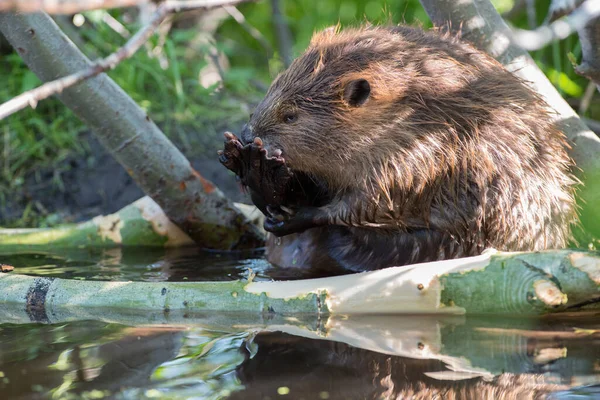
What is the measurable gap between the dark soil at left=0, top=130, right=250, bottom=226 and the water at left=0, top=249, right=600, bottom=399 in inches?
95.1

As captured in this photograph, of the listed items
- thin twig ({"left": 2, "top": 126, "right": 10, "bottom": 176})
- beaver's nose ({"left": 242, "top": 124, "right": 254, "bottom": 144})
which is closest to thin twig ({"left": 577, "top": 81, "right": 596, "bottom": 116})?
beaver's nose ({"left": 242, "top": 124, "right": 254, "bottom": 144})

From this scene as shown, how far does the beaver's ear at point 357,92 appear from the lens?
9.45 ft

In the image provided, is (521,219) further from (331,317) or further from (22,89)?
(22,89)

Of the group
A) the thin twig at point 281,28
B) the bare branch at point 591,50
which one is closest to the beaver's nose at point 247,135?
the bare branch at point 591,50

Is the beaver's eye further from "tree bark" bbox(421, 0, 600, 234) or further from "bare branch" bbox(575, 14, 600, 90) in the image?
"bare branch" bbox(575, 14, 600, 90)

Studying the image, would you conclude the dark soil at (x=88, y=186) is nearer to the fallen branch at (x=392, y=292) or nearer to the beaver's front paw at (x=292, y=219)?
the beaver's front paw at (x=292, y=219)

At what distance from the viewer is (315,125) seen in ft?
9.67

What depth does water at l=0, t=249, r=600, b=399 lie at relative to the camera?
1813mm

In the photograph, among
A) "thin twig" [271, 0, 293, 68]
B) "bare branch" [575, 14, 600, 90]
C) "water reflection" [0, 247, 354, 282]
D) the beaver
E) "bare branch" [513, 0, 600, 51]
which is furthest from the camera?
"thin twig" [271, 0, 293, 68]

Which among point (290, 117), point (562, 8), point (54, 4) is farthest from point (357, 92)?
point (54, 4)

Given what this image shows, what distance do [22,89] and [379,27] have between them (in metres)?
2.88

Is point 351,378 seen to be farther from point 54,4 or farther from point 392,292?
point 54,4

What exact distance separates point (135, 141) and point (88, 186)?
5.23 ft

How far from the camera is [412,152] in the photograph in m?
2.83
